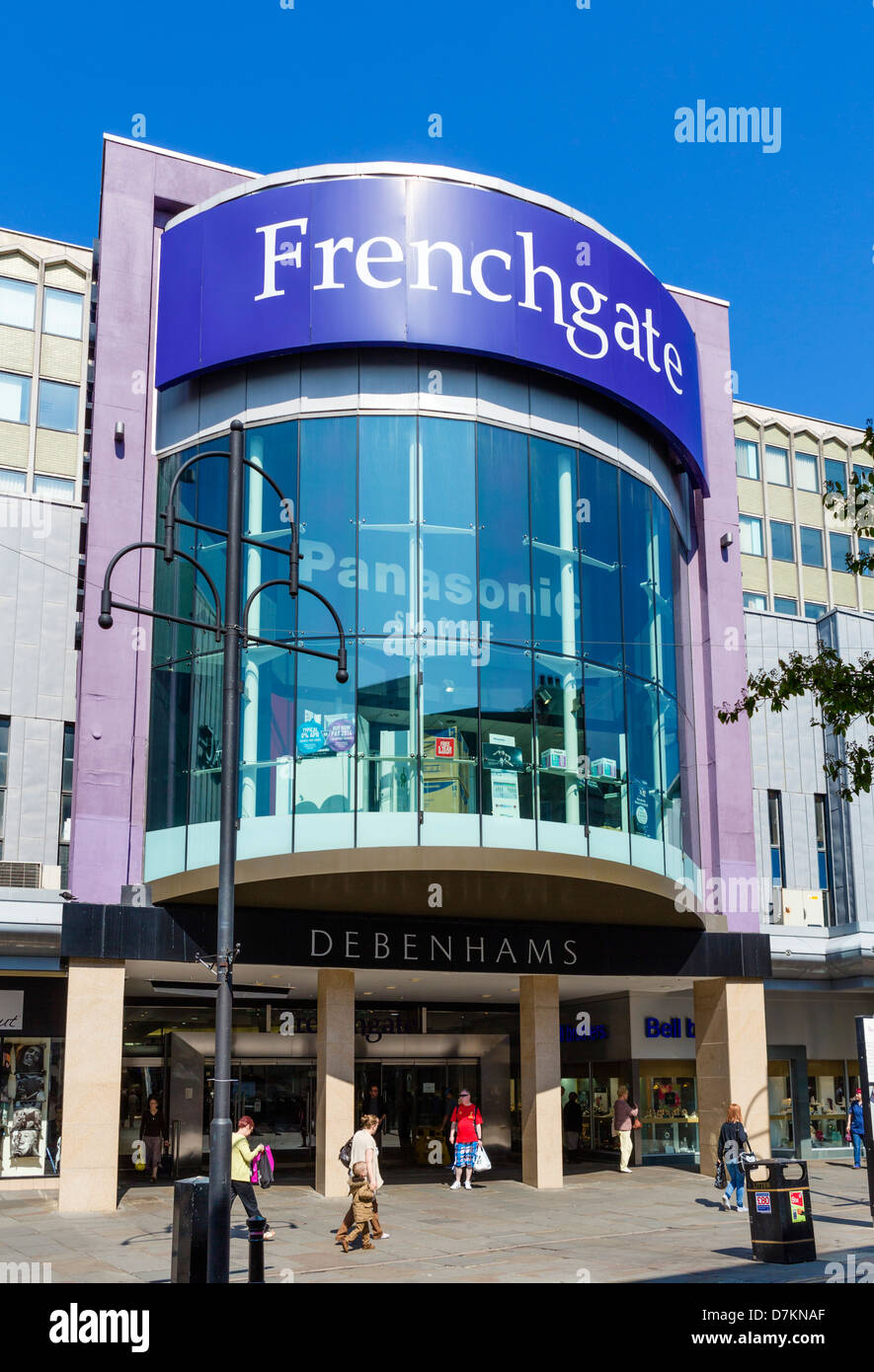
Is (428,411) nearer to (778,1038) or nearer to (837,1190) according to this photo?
(837,1190)

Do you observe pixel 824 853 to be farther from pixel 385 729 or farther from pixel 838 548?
pixel 838 548

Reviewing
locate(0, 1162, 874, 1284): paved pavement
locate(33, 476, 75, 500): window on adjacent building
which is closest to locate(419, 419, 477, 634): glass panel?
locate(0, 1162, 874, 1284): paved pavement

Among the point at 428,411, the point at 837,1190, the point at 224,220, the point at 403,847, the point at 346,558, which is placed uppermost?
the point at 224,220

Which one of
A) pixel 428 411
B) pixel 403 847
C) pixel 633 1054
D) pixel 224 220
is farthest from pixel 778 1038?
pixel 224 220

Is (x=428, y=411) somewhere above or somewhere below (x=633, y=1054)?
above

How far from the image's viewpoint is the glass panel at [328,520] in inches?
845

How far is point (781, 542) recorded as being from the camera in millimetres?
53719

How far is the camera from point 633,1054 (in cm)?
3123

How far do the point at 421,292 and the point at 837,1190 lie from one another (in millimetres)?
18351

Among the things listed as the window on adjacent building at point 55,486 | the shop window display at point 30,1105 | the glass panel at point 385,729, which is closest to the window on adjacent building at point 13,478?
the window on adjacent building at point 55,486

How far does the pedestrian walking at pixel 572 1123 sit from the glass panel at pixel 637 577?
13511mm

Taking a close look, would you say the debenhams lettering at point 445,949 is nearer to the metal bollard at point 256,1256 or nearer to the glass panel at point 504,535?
the glass panel at point 504,535

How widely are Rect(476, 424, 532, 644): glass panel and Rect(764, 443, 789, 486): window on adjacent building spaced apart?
33.3 m

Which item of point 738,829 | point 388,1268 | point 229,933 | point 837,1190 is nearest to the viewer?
point 229,933
